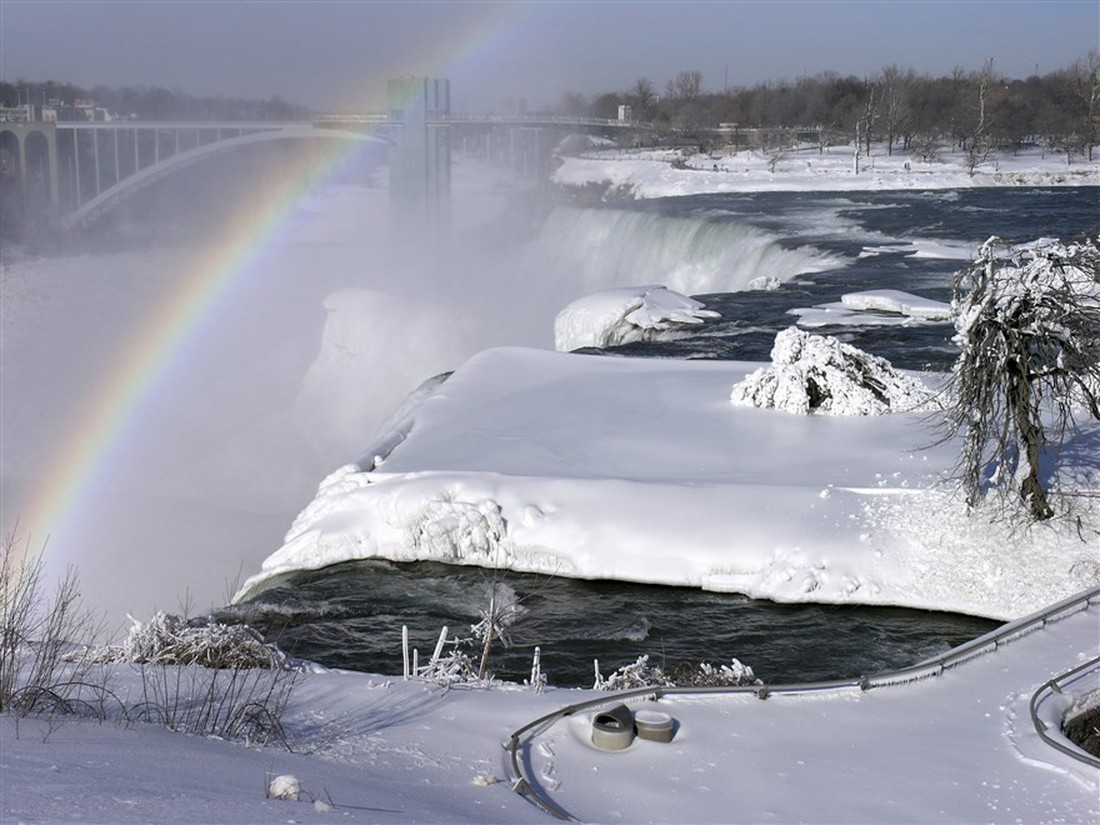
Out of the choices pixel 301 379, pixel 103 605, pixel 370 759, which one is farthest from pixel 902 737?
pixel 301 379

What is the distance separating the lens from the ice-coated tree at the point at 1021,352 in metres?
13.5

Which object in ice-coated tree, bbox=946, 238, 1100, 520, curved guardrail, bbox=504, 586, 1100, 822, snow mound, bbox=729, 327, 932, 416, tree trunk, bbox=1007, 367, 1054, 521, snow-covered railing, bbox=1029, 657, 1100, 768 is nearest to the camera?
curved guardrail, bbox=504, 586, 1100, 822

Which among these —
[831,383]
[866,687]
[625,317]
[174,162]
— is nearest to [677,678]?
[866,687]

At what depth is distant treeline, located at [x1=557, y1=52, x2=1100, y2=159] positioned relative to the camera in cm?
7069

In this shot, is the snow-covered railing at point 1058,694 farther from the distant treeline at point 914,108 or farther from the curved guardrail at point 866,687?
the distant treeline at point 914,108

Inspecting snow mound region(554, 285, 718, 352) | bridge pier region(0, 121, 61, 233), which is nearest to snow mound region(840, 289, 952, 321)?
snow mound region(554, 285, 718, 352)

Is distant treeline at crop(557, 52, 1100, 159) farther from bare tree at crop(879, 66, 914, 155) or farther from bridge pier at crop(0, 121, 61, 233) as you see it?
bridge pier at crop(0, 121, 61, 233)

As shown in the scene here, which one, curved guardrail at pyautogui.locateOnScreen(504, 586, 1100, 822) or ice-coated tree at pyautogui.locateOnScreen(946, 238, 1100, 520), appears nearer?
curved guardrail at pyautogui.locateOnScreen(504, 586, 1100, 822)

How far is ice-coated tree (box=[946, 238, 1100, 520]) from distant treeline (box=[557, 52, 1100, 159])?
52.1 m

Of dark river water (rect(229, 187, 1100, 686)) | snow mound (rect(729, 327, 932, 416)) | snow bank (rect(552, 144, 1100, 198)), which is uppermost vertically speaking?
snow bank (rect(552, 144, 1100, 198))

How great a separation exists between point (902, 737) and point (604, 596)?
18.5 feet

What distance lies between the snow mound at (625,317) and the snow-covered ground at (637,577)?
4627 mm

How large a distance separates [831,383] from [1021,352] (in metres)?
4.85

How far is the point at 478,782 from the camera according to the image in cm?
715
